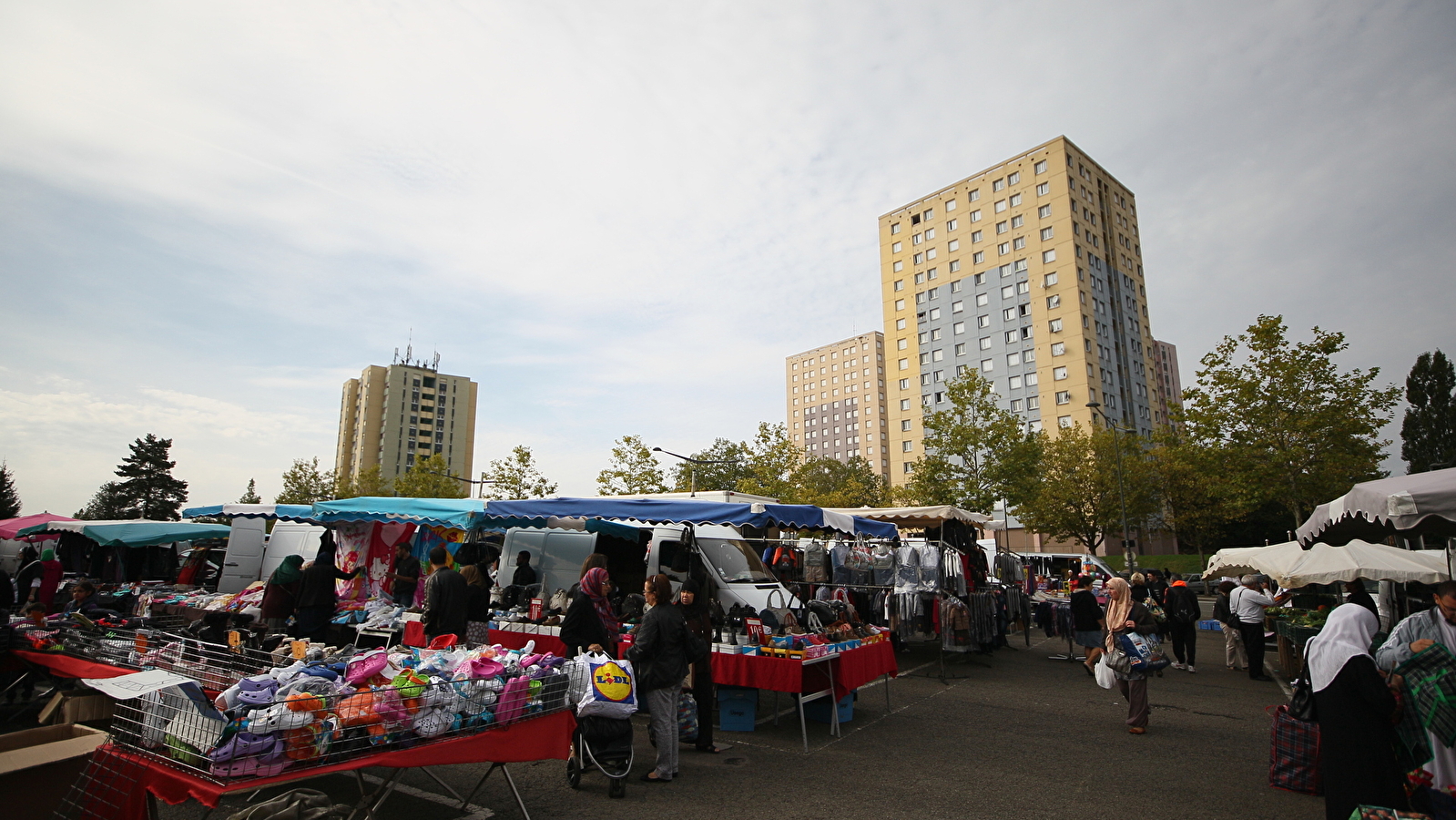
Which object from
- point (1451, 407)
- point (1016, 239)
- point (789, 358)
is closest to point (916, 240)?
point (1016, 239)

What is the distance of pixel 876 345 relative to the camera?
125812mm

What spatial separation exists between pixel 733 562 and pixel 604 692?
577 centimetres

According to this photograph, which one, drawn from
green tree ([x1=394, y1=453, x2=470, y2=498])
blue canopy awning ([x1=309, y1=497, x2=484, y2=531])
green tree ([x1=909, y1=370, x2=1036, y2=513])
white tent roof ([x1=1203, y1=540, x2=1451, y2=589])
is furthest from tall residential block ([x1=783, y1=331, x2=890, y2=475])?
blue canopy awning ([x1=309, y1=497, x2=484, y2=531])

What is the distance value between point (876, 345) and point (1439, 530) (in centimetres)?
12197

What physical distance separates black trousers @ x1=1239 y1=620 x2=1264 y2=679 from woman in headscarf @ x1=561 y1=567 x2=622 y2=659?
11631 millimetres

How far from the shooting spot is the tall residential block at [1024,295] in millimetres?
53906

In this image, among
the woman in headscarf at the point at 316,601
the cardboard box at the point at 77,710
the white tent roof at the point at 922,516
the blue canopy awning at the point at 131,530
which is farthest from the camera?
the blue canopy awning at the point at 131,530

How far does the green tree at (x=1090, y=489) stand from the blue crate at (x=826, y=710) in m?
31.4

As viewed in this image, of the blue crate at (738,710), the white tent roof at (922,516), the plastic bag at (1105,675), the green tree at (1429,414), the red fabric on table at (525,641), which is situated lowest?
the blue crate at (738,710)

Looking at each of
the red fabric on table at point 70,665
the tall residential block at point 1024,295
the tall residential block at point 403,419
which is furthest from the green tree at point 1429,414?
the tall residential block at point 403,419

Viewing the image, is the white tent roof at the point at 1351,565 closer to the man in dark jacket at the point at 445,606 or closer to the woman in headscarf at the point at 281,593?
the man in dark jacket at the point at 445,606

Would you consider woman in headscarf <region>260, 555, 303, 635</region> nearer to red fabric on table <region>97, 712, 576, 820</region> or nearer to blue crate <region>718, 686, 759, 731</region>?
blue crate <region>718, 686, 759, 731</region>

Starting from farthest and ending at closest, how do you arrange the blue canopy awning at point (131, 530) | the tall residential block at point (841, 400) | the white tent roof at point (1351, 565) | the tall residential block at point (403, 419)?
the tall residential block at point (841, 400), the tall residential block at point (403, 419), the blue canopy awning at point (131, 530), the white tent roof at point (1351, 565)

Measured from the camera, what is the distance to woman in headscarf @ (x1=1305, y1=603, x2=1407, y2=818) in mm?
4578
